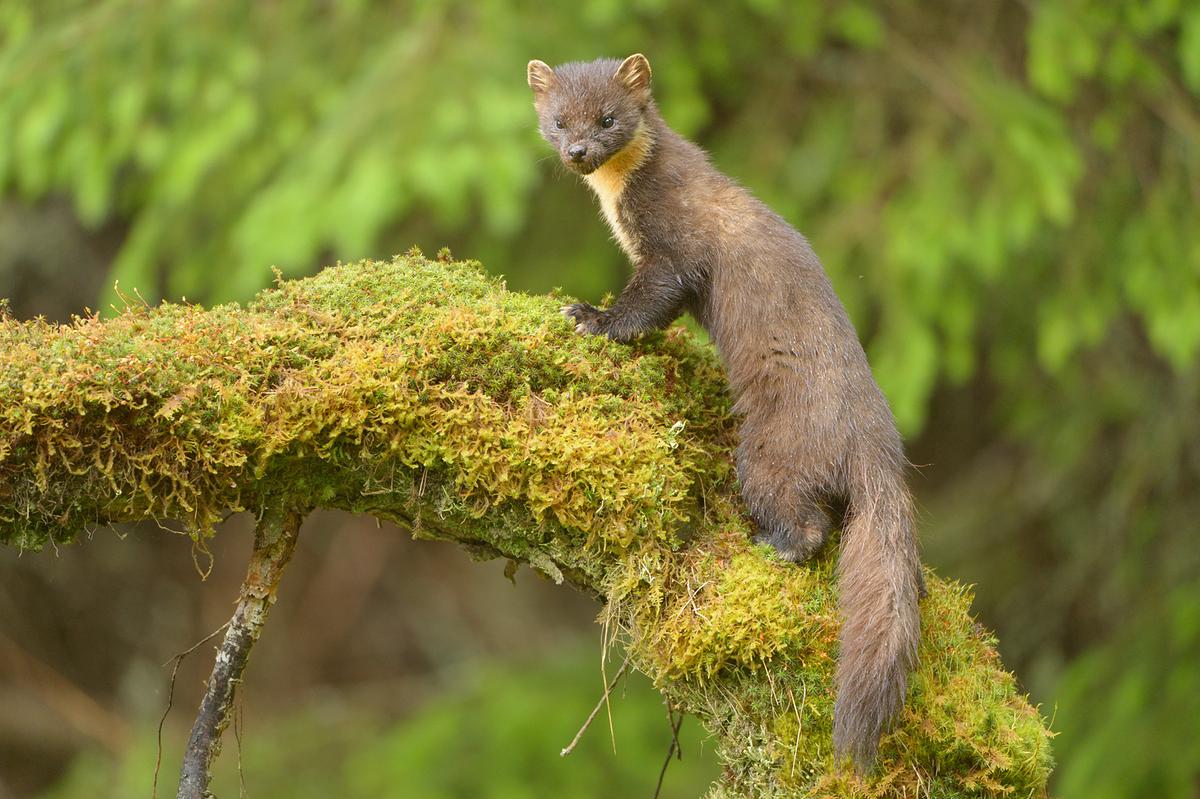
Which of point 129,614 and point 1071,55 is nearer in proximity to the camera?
point 1071,55

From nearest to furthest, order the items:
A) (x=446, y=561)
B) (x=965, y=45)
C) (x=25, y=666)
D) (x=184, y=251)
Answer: (x=184, y=251) < (x=965, y=45) < (x=25, y=666) < (x=446, y=561)

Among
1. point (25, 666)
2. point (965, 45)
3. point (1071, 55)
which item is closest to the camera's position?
point (1071, 55)

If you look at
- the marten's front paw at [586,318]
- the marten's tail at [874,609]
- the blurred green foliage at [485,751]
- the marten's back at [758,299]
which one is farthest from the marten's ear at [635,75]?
the blurred green foliage at [485,751]

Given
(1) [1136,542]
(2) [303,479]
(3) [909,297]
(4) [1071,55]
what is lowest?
(1) [1136,542]

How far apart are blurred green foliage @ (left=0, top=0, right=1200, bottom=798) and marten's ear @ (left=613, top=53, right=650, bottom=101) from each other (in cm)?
75

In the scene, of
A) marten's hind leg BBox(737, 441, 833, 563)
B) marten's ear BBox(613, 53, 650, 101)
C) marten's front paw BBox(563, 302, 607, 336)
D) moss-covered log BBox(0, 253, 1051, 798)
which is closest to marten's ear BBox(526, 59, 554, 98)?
marten's ear BBox(613, 53, 650, 101)

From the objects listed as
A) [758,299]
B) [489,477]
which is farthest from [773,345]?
[489,477]

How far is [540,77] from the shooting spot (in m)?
5.27

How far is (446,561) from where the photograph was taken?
1241 cm

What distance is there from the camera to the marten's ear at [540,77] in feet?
17.1

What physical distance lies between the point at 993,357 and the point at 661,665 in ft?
15.5

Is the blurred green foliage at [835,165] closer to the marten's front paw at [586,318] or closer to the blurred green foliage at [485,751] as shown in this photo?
the marten's front paw at [586,318]

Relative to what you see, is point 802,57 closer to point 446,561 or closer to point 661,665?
point 661,665

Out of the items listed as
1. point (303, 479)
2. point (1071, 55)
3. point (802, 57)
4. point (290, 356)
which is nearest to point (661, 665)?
point (303, 479)
